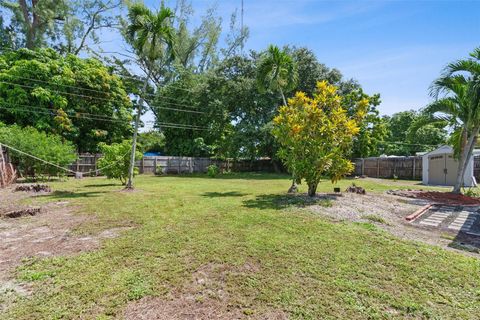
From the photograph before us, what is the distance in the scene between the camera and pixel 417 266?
354cm

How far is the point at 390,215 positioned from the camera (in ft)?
21.9

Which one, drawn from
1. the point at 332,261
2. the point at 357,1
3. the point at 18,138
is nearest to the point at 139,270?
the point at 332,261

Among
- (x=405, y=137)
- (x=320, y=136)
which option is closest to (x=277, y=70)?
(x=320, y=136)

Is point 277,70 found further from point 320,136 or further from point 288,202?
point 288,202

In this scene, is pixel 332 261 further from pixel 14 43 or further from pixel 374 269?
pixel 14 43

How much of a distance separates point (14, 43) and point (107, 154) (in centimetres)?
1896

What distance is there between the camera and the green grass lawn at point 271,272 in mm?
2662

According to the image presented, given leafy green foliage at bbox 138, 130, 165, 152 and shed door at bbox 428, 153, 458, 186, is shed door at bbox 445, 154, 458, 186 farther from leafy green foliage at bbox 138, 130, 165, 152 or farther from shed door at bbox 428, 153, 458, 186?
leafy green foliage at bbox 138, 130, 165, 152

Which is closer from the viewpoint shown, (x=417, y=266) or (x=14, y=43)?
(x=417, y=266)

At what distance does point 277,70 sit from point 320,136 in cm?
422

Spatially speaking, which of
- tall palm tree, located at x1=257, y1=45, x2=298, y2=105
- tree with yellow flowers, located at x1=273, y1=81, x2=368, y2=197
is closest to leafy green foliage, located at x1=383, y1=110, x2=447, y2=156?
tall palm tree, located at x1=257, y1=45, x2=298, y2=105

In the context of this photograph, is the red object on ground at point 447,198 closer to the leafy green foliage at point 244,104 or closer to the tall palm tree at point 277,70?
the tall palm tree at point 277,70

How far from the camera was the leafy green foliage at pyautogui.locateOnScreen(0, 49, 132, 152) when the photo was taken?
16703 mm

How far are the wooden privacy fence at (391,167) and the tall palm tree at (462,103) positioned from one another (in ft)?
28.8
